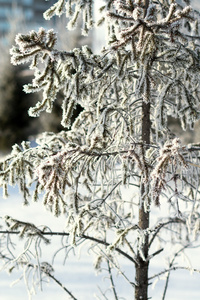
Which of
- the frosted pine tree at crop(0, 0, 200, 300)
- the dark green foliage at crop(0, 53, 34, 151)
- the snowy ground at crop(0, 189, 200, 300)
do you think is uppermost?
the dark green foliage at crop(0, 53, 34, 151)

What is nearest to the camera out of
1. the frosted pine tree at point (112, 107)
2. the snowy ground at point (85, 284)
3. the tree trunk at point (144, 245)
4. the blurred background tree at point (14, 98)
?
the frosted pine tree at point (112, 107)

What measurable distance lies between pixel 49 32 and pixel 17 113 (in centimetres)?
1355

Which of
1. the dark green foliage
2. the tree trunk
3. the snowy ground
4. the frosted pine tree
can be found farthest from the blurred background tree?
the frosted pine tree

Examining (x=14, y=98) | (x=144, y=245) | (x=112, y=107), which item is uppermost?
(x=14, y=98)

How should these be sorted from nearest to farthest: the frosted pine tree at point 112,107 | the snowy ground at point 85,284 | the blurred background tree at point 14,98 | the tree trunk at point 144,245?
1. the frosted pine tree at point 112,107
2. the tree trunk at point 144,245
3. the snowy ground at point 85,284
4. the blurred background tree at point 14,98

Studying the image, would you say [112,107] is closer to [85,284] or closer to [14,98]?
[85,284]

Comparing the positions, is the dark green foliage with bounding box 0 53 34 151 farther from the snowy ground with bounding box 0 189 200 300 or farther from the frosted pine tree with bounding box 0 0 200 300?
the frosted pine tree with bounding box 0 0 200 300

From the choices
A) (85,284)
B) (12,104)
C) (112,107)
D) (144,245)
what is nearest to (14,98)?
(12,104)

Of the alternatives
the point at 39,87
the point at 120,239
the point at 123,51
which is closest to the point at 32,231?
the point at 120,239

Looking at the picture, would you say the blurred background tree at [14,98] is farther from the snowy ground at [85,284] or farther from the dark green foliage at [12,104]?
the snowy ground at [85,284]

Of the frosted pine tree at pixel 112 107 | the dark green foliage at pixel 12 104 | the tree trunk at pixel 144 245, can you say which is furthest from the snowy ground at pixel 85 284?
the dark green foliage at pixel 12 104

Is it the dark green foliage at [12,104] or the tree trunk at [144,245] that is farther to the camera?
the dark green foliage at [12,104]

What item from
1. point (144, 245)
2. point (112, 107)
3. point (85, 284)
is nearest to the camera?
point (112, 107)

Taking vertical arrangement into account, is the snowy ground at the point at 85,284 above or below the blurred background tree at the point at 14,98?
below
